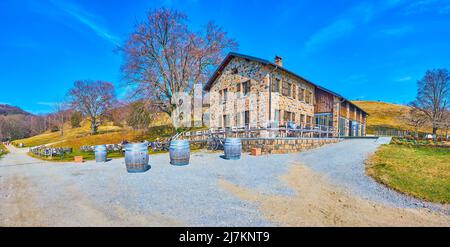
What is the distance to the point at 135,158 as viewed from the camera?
7.93 meters

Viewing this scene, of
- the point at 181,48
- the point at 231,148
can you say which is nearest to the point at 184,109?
the point at 181,48

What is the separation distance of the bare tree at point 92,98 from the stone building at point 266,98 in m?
30.8

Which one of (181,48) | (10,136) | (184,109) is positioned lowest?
(10,136)

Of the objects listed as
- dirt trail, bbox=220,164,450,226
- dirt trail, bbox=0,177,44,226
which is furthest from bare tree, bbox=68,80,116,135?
dirt trail, bbox=220,164,450,226

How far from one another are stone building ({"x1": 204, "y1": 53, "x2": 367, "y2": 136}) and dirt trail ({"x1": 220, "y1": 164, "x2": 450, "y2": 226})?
1055cm

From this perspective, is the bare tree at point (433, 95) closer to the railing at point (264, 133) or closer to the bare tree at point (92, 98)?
the railing at point (264, 133)

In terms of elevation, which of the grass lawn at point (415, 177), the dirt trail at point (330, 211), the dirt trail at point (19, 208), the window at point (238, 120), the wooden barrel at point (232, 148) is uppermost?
the window at point (238, 120)

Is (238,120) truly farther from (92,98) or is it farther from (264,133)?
(92,98)

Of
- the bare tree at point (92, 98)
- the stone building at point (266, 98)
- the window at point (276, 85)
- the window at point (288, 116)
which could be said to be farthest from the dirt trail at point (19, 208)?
the bare tree at point (92, 98)

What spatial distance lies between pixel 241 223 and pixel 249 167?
5340mm

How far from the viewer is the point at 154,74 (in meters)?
22.3

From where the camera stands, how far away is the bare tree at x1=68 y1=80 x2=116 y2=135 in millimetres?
42406

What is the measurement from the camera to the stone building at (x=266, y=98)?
1672 centimetres
